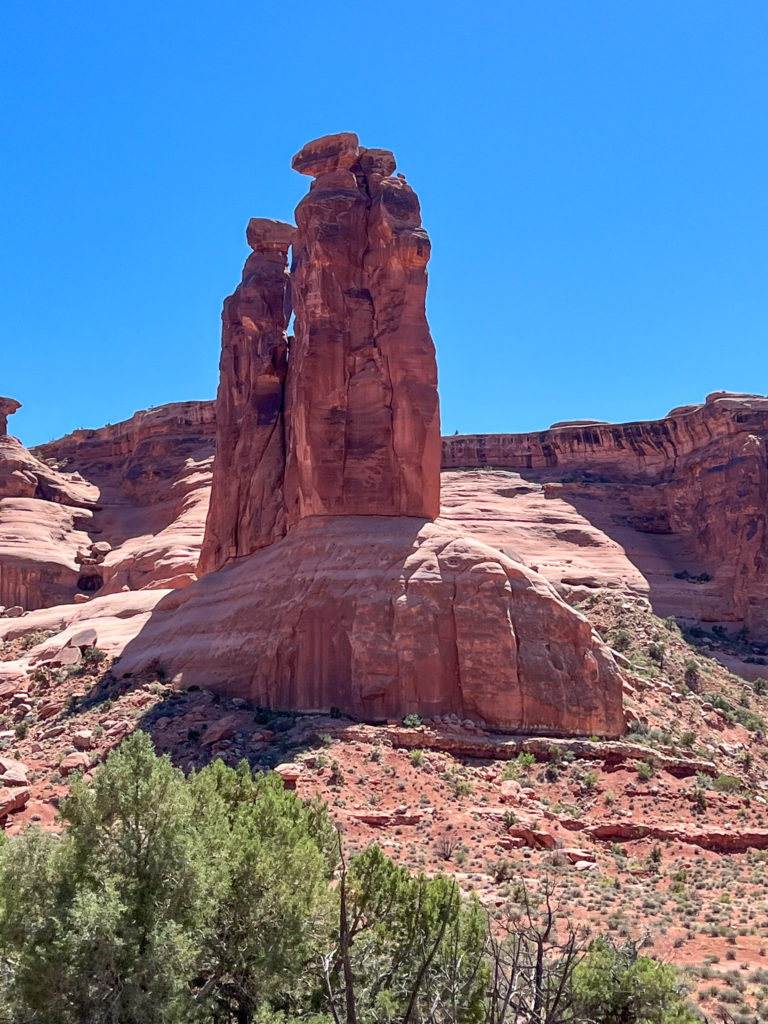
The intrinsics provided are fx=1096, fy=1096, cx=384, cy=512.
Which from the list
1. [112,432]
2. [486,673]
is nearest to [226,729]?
[486,673]

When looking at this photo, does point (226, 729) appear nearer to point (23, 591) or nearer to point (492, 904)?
point (492, 904)

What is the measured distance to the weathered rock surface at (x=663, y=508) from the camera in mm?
65875

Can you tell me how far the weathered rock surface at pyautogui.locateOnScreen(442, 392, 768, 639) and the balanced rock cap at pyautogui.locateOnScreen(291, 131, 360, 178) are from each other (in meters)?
29.7

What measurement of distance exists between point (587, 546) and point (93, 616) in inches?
1328

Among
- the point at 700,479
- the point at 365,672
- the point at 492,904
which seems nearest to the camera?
the point at 492,904

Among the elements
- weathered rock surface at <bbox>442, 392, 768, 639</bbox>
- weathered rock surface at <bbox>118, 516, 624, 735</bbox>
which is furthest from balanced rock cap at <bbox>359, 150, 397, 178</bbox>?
weathered rock surface at <bbox>442, 392, 768, 639</bbox>

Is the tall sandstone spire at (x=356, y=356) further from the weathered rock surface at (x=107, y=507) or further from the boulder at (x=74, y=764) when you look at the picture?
the weathered rock surface at (x=107, y=507)

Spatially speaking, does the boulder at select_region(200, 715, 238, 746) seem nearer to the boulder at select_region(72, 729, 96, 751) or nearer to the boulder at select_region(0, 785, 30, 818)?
the boulder at select_region(72, 729, 96, 751)

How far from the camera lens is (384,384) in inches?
1592

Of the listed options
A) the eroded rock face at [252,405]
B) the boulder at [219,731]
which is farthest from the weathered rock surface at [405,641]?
the eroded rock face at [252,405]

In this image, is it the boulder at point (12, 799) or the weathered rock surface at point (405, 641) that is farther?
the weathered rock surface at point (405, 641)

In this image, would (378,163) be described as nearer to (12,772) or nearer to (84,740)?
(84,740)

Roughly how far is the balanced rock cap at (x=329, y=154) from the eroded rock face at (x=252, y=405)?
23.4ft

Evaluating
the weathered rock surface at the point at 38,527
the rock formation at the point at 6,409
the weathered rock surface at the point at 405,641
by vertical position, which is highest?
the rock formation at the point at 6,409
